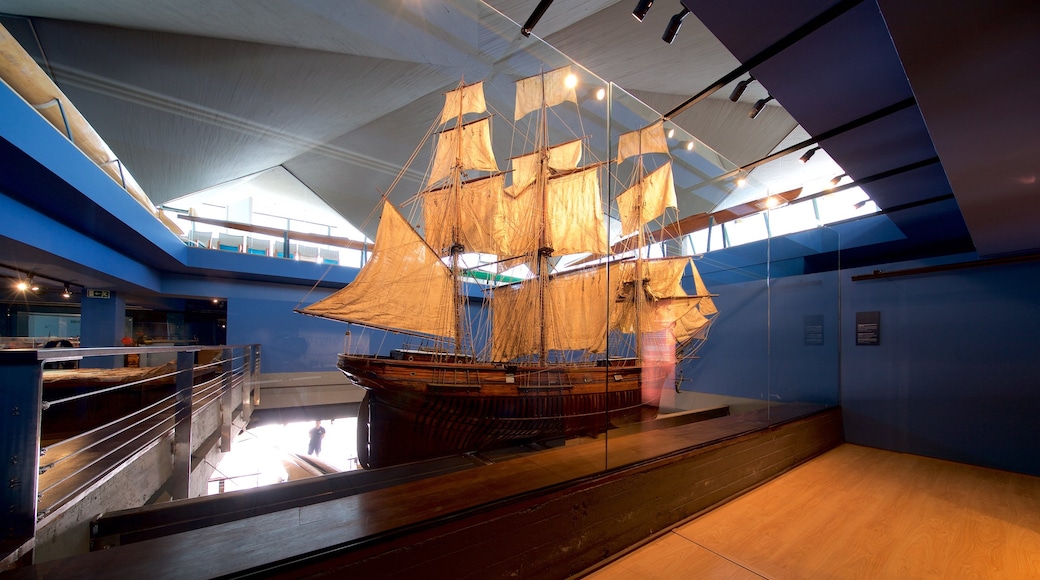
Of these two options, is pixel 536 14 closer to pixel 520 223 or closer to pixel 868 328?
pixel 868 328

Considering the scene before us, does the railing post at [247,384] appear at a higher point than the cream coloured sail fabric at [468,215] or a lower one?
lower

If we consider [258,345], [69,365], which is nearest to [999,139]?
[258,345]

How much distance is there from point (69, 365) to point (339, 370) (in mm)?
1238

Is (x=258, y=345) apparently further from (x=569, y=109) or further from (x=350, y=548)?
(x=569, y=109)

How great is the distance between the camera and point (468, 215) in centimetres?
623

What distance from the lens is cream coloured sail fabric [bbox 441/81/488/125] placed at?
282 centimetres

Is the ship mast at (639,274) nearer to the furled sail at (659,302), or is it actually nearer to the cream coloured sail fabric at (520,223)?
the furled sail at (659,302)

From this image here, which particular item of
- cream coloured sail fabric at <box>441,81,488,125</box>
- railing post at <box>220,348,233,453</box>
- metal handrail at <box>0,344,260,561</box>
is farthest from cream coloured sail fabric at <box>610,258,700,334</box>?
metal handrail at <box>0,344,260,561</box>

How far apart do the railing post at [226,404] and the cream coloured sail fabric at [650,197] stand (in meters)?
4.20

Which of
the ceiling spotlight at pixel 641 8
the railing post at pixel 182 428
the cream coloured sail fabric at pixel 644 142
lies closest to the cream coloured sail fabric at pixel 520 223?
the cream coloured sail fabric at pixel 644 142

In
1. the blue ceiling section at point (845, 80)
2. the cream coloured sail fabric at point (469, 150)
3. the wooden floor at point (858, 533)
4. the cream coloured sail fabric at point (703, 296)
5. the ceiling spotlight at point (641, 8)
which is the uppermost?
the cream coloured sail fabric at point (469, 150)

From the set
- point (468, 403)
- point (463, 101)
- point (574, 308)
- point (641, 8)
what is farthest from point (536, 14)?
point (574, 308)

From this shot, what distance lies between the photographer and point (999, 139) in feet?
4.95

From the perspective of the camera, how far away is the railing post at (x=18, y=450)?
2.49 ft
